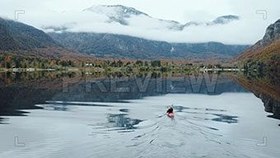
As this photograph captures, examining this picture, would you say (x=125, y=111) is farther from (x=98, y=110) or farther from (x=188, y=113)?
(x=188, y=113)

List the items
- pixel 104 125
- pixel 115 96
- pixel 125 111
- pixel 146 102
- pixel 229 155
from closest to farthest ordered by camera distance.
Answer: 1. pixel 229 155
2. pixel 104 125
3. pixel 125 111
4. pixel 146 102
5. pixel 115 96

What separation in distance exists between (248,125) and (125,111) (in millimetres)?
16798

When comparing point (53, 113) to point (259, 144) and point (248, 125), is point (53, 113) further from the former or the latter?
point (259, 144)

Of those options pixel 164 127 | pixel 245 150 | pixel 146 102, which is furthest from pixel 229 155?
pixel 146 102

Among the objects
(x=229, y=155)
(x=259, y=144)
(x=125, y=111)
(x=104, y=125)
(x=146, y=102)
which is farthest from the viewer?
(x=146, y=102)

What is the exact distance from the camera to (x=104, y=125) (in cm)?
4428

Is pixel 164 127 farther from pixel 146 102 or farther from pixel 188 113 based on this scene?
pixel 146 102

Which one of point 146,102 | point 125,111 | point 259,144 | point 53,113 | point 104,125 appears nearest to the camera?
point 259,144

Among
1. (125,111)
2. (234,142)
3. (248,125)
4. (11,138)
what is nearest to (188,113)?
(125,111)

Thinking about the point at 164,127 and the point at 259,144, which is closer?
the point at 259,144

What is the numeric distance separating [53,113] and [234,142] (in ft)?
81.6

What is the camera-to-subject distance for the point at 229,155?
31250mm

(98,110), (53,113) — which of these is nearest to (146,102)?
(98,110)

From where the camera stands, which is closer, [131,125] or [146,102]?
[131,125]
